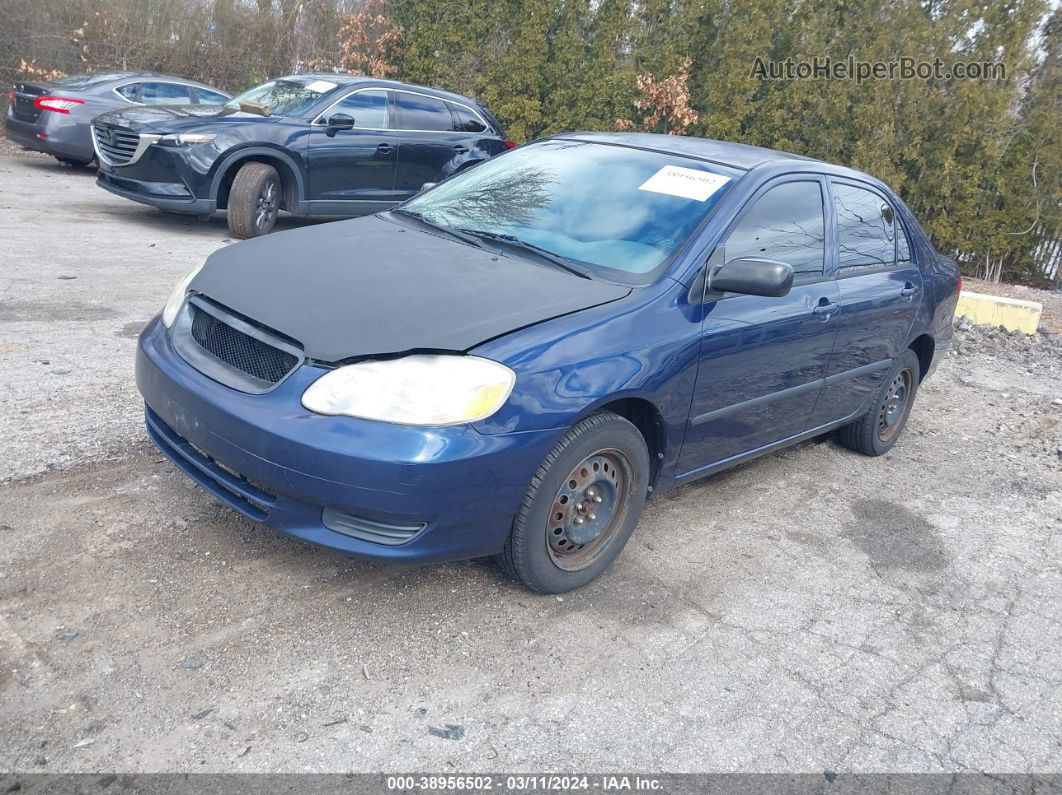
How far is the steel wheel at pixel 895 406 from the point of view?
5602 mm

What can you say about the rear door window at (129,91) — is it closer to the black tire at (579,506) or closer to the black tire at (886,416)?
the black tire at (886,416)

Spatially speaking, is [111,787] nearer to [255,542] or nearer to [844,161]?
[255,542]

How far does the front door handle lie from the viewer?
4.45 metres

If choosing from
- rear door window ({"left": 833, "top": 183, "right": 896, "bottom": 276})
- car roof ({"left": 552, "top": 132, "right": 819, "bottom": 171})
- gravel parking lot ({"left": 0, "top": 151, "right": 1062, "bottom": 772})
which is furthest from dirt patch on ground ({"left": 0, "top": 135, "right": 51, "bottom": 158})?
rear door window ({"left": 833, "top": 183, "right": 896, "bottom": 276})

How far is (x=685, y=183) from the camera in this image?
4211mm

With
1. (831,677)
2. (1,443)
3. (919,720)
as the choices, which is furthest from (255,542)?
(919,720)

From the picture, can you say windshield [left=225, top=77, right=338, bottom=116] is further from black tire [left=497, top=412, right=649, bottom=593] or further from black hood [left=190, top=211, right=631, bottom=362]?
black tire [left=497, top=412, right=649, bottom=593]

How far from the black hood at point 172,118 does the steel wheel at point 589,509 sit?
722 cm

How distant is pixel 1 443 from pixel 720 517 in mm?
3314

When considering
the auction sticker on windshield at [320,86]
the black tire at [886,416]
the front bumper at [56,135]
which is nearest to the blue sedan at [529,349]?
the black tire at [886,416]

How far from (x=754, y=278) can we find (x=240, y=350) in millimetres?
1971

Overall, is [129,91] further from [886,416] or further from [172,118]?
[886,416]

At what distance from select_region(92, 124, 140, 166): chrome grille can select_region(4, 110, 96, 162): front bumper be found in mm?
3302

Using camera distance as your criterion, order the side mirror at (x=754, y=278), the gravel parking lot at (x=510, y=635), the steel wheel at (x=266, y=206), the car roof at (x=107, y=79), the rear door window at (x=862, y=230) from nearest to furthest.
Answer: the gravel parking lot at (x=510, y=635) < the side mirror at (x=754, y=278) < the rear door window at (x=862, y=230) < the steel wheel at (x=266, y=206) < the car roof at (x=107, y=79)
